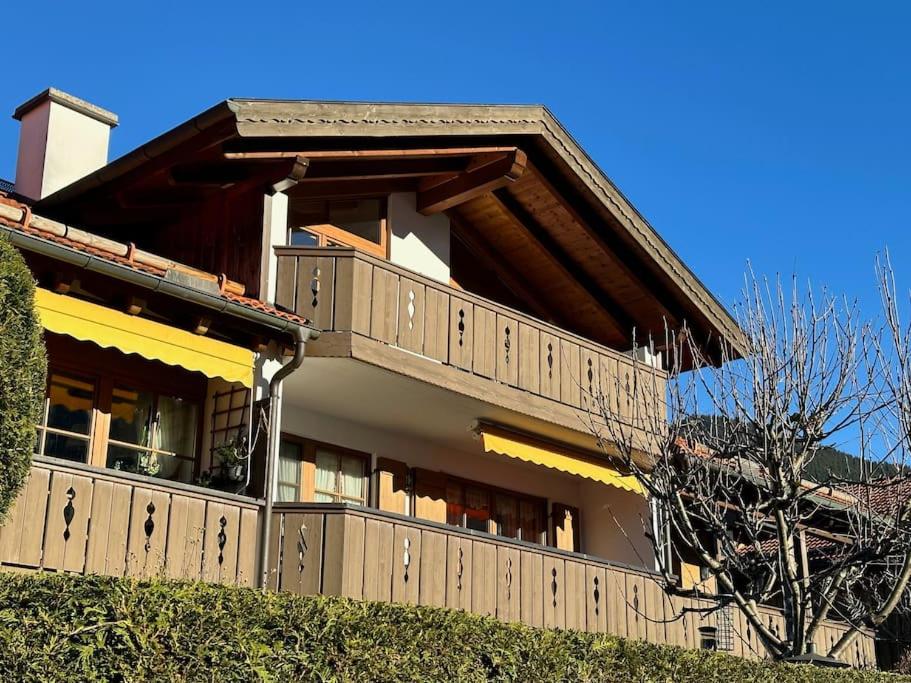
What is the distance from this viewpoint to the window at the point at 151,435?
13578 mm

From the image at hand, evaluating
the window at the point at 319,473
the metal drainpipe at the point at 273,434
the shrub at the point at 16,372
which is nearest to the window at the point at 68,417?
the metal drainpipe at the point at 273,434

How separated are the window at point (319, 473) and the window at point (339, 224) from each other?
8.48ft

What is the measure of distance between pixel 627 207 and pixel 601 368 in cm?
266

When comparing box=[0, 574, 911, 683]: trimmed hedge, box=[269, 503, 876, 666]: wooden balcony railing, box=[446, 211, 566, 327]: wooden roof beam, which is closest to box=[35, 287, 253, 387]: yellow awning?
box=[269, 503, 876, 666]: wooden balcony railing

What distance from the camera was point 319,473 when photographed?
15773 mm

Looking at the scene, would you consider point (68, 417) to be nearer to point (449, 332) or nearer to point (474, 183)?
point (449, 332)

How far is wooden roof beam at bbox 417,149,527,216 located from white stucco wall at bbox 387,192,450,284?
0.21 metres

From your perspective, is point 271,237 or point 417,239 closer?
point 271,237

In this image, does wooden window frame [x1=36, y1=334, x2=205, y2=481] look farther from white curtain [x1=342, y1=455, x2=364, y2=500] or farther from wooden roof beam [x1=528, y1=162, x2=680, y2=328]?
wooden roof beam [x1=528, y1=162, x2=680, y2=328]

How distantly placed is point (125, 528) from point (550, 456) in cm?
711

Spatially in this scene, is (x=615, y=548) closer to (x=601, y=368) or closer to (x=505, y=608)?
(x=601, y=368)

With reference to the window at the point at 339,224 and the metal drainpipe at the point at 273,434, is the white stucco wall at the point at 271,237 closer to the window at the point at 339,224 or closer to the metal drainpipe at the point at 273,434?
the metal drainpipe at the point at 273,434

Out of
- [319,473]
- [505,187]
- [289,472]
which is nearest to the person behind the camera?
[289,472]

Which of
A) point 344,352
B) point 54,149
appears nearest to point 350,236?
point 344,352
